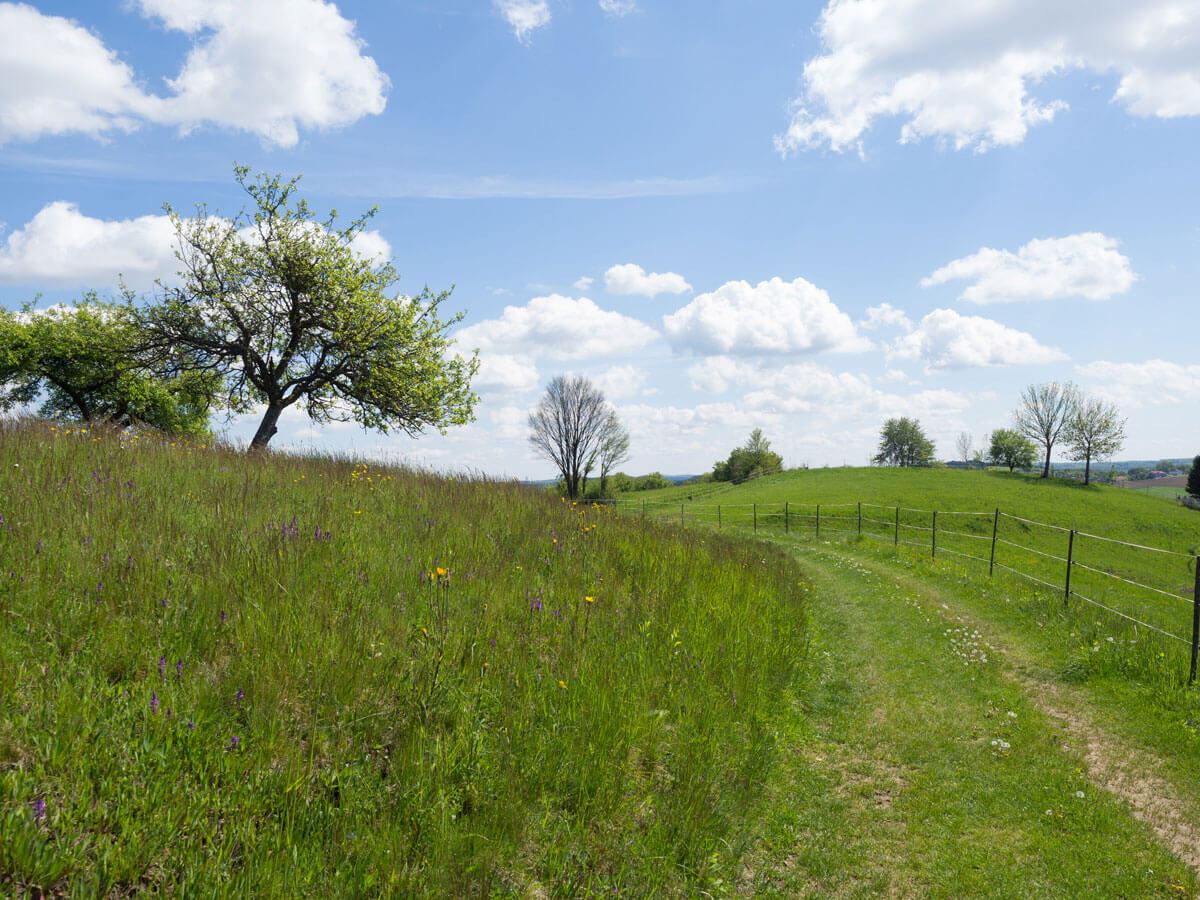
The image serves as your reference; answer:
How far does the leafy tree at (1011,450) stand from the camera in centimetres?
9144

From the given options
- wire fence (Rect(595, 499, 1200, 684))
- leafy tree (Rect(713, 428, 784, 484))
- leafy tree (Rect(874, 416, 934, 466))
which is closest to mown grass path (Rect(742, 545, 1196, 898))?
wire fence (Rect(595, 499, 1200, 684))

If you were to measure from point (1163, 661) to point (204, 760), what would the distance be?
12444 mm

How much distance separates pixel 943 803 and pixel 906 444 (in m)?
130

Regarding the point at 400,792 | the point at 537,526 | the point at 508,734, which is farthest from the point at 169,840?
the point at 537,526

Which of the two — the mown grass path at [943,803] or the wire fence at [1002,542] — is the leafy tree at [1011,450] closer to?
the wire fence at [1002,542]

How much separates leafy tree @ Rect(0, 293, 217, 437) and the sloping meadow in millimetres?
18228

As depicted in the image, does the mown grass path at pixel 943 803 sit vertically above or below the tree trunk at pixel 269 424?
below

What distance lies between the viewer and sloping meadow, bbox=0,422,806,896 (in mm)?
2898

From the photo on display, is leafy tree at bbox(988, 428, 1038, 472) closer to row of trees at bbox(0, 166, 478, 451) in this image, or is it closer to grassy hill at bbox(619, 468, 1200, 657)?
grassy hill at bbox(619, 468, 1200, 657)

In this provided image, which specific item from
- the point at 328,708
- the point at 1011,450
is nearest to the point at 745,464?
the point at 1011,450

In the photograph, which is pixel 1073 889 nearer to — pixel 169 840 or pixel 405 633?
pixel 405 633

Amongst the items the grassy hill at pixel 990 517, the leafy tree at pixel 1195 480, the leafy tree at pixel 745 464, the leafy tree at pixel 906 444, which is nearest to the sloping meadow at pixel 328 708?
Answer: the grassy hill at pixel 990 517

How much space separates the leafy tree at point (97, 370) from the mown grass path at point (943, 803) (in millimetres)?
23614

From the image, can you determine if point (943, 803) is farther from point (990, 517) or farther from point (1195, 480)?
point (1195, 480)
